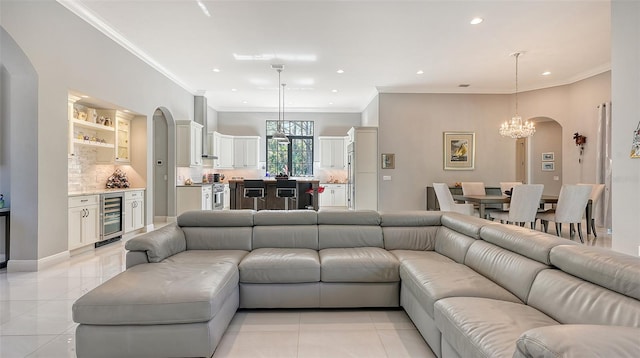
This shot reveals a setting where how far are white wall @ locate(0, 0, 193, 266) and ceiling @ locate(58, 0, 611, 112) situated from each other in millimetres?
335

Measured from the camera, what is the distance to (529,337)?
3.56 ft

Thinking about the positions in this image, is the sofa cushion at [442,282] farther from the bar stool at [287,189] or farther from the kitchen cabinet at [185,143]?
the kitchen cabinet at [185,143]

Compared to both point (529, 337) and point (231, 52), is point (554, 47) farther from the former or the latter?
point (529, 337)

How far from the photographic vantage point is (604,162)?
6.21 m

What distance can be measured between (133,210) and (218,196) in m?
3.00

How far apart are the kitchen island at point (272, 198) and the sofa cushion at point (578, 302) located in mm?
5334

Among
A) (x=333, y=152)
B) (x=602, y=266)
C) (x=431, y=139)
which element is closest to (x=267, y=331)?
(x=602, y=266)

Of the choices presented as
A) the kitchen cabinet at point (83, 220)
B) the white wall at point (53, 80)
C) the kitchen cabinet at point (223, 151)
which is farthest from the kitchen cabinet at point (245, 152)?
the kitchen cabinet at point (83, 220)

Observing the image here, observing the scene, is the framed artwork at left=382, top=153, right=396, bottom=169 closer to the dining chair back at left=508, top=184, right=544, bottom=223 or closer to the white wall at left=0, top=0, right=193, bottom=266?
the dining chair back at left=508, top=184, right=544, bottom=223

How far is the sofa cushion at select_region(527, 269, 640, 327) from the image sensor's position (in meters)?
1.36

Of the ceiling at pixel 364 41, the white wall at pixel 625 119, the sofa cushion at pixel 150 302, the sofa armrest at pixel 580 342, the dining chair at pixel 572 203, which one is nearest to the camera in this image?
the sofa armrest at pixel 580 342

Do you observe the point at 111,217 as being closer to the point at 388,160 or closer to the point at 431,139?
the point at 388,160

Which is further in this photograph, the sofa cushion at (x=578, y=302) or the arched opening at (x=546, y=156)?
the arched opening at (x=546, y=156)

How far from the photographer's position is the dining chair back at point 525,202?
485cm
